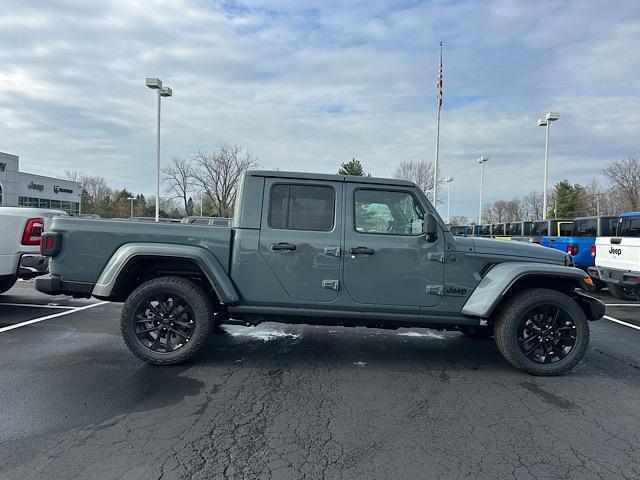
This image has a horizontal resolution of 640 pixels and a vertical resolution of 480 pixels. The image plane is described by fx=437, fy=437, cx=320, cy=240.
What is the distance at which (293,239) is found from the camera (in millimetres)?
4664

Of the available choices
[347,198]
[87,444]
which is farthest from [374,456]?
[347,198]

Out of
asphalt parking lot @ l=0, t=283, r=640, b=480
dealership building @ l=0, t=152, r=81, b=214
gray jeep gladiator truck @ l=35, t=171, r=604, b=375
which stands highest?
dealership building @ l=0, t=152, r=81, b=214

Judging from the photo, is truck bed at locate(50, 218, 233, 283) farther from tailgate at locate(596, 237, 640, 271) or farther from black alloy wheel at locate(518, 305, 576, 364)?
tailgate at locate(596, 237, 640, 271)

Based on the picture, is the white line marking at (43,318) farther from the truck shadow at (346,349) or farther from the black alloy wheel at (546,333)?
the black alloy wheel at (546,333)

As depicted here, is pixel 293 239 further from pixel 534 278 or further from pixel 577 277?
pixel 577 277

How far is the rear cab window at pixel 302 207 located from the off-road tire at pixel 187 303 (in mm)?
1120

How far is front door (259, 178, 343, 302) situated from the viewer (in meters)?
4.63

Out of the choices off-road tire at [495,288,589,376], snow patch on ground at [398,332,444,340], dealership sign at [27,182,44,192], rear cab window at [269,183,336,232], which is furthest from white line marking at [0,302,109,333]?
dealership sign at [27,182,44,192]

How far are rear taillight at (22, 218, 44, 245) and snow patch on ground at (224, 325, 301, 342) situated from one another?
3.25 metres

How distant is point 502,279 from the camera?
4.50 m

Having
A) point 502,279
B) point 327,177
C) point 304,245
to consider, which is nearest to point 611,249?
point 502,279

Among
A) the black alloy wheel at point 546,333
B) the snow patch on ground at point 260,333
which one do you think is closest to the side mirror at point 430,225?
the black alloy wheel at point 546,333

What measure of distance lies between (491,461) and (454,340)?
127 inches

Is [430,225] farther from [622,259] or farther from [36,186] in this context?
[36,186]
